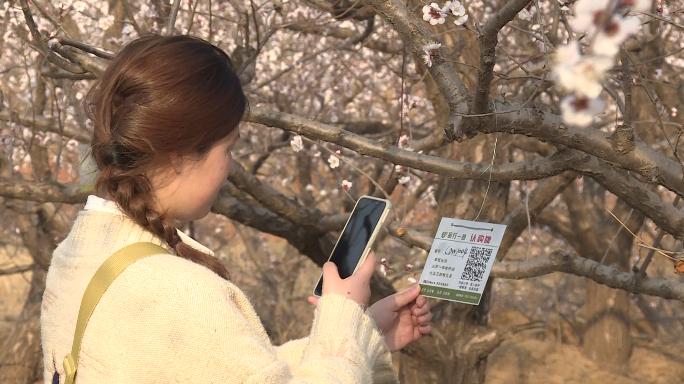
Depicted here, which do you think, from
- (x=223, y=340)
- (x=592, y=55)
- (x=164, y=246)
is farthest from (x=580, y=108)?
(x=164, y=246)

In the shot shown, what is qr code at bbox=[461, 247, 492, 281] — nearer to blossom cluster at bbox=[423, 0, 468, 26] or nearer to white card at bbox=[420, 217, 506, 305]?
white card at bbox=[420, 217, 506, 305]

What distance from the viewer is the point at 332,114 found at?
8.23 metres

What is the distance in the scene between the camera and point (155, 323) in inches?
62.6

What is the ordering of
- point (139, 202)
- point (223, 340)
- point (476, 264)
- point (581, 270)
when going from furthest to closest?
point (581, 270), point (476, 264), point (139, 202), point (223, 340)

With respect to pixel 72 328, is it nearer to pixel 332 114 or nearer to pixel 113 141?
pixel 113 141

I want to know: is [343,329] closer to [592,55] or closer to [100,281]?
[100,281]

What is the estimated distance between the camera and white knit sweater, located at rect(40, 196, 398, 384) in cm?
158

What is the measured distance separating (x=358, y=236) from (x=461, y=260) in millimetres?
238

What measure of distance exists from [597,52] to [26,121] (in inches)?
174

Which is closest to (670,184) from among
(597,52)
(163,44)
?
(163,44)

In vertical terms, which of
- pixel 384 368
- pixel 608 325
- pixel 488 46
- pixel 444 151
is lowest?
pixel 384 368

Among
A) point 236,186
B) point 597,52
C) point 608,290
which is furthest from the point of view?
point 608,290

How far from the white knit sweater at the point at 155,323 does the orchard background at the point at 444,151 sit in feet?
2.40

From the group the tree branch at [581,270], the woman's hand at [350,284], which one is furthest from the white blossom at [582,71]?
the tree branch at [581,270]
